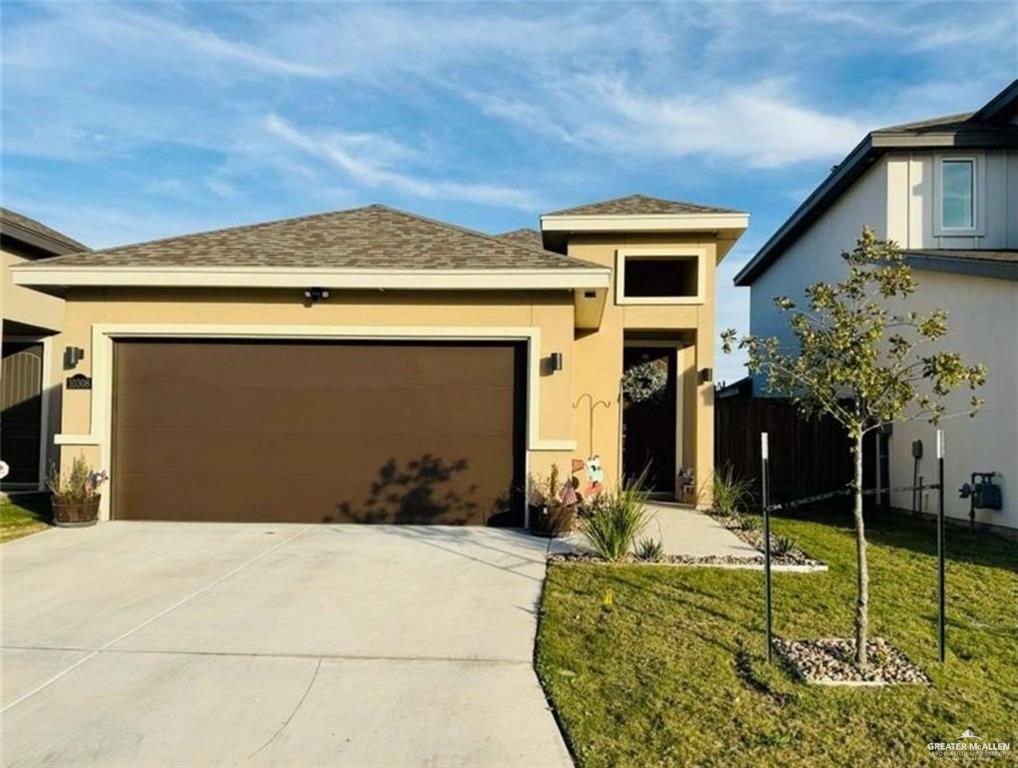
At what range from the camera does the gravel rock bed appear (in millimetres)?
4246

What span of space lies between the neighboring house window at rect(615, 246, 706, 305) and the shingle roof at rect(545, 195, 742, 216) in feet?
2.07

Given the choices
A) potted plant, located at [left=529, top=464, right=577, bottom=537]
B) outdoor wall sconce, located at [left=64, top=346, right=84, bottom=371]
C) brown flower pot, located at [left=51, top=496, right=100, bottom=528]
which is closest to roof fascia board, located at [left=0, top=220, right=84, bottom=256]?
outdoor wall sconce, located at [left=64, top=346, right=84, bottom=371]

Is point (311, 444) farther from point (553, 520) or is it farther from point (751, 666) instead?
point (751, 666)

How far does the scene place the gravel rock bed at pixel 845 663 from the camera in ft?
13.9

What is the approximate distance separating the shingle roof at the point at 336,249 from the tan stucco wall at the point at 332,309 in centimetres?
39

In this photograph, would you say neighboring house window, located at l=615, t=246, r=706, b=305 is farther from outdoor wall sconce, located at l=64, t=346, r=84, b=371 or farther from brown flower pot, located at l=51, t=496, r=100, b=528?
brown flower pot, located at l=51, t=496, r=100, b=528

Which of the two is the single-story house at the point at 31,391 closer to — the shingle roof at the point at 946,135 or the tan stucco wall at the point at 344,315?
the tan stucco wall at the point at 344,315

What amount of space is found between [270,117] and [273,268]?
5.39 meters

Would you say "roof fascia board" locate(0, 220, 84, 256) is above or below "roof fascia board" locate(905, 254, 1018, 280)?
above

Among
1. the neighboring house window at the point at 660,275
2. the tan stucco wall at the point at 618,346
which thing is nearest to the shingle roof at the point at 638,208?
the tan stucco wall at the point at 618,346

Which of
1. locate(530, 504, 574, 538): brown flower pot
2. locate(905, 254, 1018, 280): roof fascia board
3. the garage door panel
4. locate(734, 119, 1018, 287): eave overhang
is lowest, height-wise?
locate(530, 504, 574, 538): brown flower pot

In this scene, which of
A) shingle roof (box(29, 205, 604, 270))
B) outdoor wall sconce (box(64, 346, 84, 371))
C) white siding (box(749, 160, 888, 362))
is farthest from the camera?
white siding (box(749, 160, 888, 362))

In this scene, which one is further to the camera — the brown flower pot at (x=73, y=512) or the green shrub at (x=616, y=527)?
the brown flower pot at (x=73, y=512)

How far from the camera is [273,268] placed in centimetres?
893
